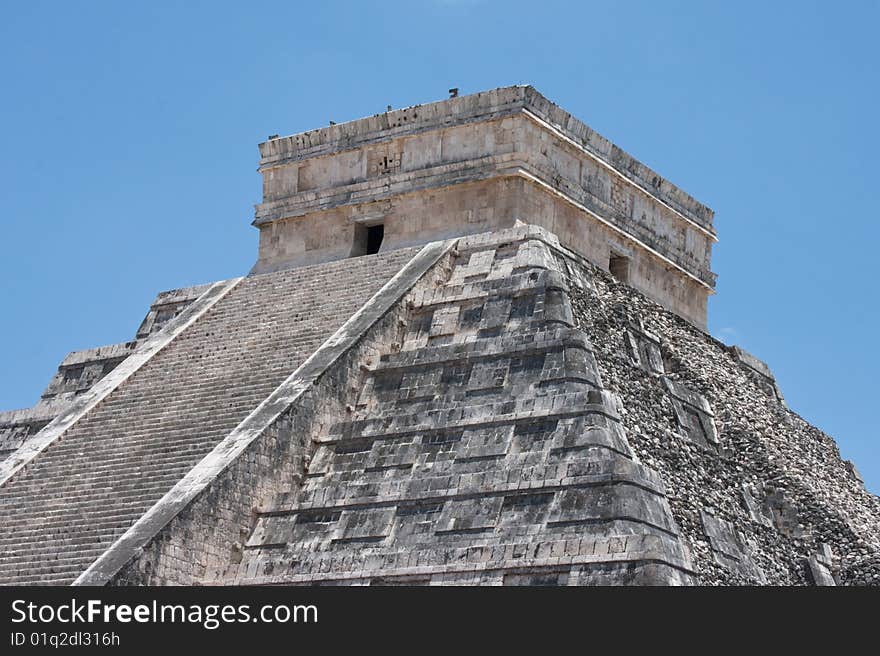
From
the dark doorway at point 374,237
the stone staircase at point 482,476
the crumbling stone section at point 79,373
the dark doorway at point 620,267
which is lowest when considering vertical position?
the stone staircase at point 482,476

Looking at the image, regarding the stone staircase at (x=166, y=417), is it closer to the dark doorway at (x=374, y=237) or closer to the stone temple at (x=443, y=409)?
the stone temple at (x=443, y=409)

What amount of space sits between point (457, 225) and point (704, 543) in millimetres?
6023

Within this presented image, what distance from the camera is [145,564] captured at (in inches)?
627

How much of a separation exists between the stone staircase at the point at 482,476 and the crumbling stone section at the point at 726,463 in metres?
0.84

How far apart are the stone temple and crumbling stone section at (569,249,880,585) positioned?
0.14 ft

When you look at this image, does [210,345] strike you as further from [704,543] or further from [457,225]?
[704,543]

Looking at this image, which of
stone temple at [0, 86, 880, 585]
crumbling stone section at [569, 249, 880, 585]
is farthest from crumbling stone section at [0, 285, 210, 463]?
crumbling stone section at [569, 249, 880, 585]

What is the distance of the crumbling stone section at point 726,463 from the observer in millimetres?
17734

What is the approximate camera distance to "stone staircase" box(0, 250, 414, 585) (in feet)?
56.5

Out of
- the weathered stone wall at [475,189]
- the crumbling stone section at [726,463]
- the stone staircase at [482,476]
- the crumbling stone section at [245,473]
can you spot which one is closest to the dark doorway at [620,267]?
the weathered stone wall at [475,189]

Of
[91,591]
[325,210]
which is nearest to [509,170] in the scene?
[325,210]

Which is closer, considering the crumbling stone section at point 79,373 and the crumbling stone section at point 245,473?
the crumbling stone section at point 245,473

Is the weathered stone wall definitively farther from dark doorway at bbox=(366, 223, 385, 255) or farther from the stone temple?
dark doorway at bbox=(366, 223, 385, 255)

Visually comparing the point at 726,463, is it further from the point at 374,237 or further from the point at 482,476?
the point at 374,237
